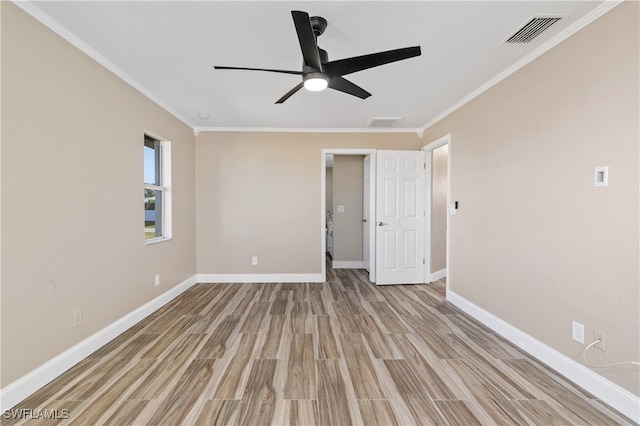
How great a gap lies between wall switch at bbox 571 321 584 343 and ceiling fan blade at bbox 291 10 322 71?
2.55 m

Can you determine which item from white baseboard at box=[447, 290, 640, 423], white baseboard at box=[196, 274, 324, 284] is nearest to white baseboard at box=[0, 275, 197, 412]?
white baseboard at box=[196, 274, 324, 284]

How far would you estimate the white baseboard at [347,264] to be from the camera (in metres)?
5.49

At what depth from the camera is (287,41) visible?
6.71 feet

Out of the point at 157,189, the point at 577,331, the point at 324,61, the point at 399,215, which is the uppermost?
the point at 324,61

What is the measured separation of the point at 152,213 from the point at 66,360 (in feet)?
5.64

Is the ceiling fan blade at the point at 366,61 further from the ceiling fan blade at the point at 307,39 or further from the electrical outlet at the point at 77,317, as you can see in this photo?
the electrical outlet at the point at 77,317

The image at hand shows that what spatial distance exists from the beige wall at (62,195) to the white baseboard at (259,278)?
136 cm

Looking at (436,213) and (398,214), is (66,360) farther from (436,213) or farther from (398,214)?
(436,213)

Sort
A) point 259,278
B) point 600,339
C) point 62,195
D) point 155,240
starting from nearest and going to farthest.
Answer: point 600,339
point 62,195
point 155,240
point 259,278

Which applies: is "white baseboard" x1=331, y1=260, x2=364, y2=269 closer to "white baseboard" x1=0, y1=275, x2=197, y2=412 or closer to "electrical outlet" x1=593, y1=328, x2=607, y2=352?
"white baseboard" x1=0, y1=275, x2=197, y2=412

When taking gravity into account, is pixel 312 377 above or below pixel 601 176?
below

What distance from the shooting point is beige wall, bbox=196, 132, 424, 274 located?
14.1ft

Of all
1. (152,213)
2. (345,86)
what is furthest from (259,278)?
(345,86)

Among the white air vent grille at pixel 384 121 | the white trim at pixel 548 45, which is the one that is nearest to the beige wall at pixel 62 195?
the white air vent grille at pixel 384 121
